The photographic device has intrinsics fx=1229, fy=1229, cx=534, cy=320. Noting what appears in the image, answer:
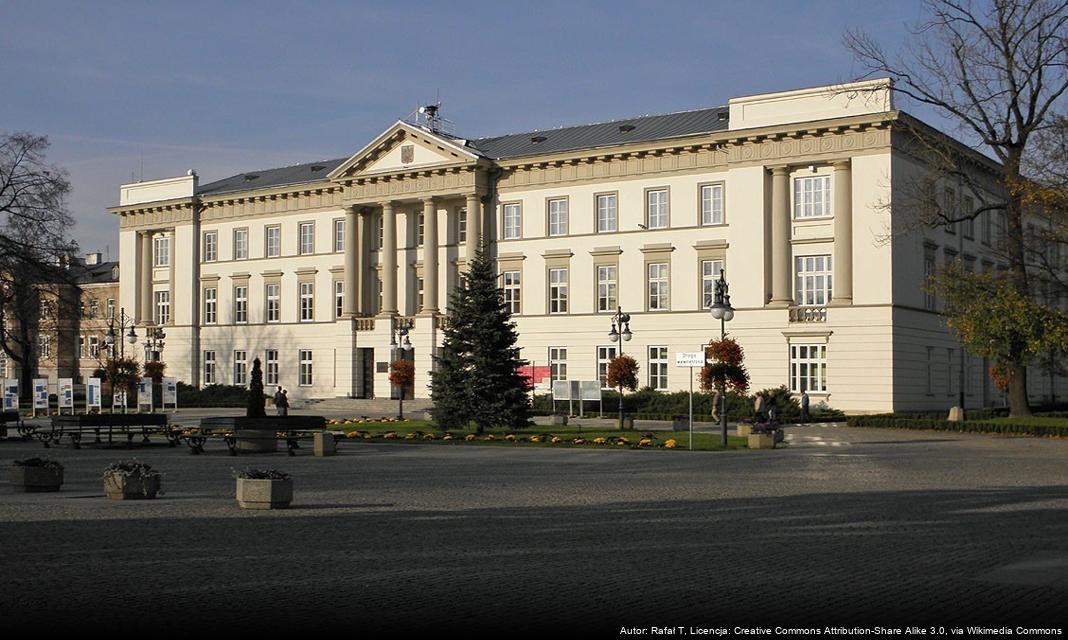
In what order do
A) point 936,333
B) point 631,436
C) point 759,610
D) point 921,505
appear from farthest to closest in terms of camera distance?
point 936,333 → point 631,436 → point 921,505 → point 759,610

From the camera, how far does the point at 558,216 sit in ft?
223

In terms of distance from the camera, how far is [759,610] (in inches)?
402

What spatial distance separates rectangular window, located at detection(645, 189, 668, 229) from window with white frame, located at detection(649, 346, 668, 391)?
A: 21.2 feet

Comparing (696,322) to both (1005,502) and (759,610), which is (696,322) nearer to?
(1005,502)

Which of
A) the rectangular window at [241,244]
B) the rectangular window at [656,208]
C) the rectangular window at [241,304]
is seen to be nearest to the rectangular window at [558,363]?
the rectangular window at [656,208]

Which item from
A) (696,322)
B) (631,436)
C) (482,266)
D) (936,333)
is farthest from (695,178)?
(631,436)

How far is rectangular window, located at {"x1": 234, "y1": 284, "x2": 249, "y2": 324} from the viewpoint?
81.3 m

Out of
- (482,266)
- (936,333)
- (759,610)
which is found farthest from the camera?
(936,333)

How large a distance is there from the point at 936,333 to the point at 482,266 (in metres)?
28.0

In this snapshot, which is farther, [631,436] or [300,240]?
[300,240]

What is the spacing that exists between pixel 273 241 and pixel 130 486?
6131cm

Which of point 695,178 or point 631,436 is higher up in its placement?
point 695,178

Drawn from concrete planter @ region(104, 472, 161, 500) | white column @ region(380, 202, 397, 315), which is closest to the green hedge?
white column @ region(380, 202, 397, 315)

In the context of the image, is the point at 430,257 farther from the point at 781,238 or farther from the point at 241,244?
the point at 781,238
